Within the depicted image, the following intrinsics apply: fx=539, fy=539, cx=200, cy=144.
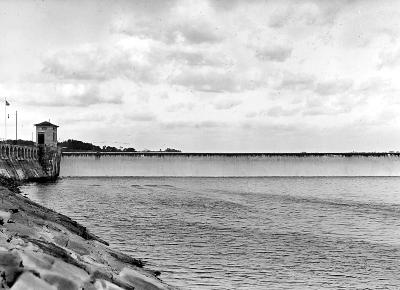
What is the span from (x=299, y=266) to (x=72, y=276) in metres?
14.5

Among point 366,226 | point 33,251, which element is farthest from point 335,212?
point 33,251

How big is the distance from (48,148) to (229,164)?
52.0 metres

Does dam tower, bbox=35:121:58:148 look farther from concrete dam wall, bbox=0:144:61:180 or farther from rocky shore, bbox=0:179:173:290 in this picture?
rocky shore, bbox=0:179:173:290

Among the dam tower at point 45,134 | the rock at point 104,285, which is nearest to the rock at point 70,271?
the rock at point 104,285

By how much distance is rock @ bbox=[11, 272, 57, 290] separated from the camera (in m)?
9.40

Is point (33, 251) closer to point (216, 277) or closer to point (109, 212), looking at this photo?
point (216, 277)

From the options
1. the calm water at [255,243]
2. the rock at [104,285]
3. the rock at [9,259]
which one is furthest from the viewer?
the calm water at [255,243]

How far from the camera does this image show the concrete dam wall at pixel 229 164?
134125 mm

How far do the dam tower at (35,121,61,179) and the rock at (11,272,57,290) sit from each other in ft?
347

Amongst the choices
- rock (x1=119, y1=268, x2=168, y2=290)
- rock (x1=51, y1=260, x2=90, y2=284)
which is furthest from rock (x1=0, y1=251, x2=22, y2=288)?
rock (x1=119, y1=268, x2=168, y2=290)

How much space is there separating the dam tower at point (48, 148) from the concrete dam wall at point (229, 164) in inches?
419

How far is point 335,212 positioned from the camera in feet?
170

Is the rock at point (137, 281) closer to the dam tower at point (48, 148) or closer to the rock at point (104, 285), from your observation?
the rock at point (104, 285)

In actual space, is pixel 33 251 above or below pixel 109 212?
above
